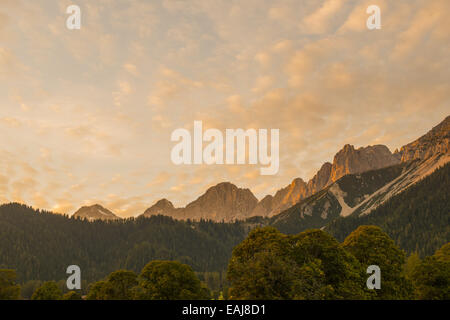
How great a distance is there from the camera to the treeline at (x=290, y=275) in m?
41.6

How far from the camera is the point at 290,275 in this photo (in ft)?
136

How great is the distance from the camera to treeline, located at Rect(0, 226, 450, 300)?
41.6 m

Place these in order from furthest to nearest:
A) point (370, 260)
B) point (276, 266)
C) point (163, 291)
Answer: point (370, 260) < point (163, 291) < point (276, 266)

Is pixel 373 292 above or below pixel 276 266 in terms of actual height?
below
